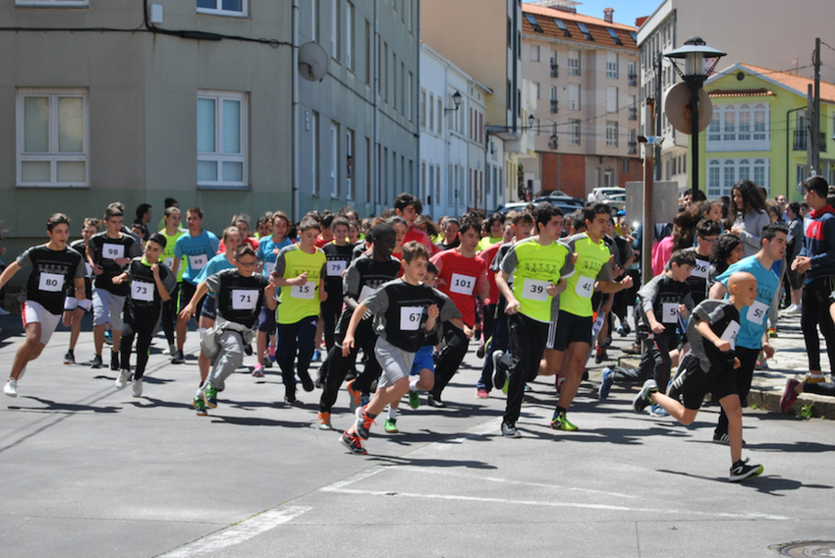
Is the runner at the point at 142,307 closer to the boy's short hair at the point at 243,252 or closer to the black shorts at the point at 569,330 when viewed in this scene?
the boy's short hair at the point at 243,252

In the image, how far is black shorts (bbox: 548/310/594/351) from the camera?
29.8 feet

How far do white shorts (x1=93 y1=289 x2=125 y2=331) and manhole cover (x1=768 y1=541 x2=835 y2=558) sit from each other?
8.90 meters

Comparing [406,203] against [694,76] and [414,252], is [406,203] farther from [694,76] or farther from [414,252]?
[414,252]

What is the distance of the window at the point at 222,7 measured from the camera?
74.0 ft

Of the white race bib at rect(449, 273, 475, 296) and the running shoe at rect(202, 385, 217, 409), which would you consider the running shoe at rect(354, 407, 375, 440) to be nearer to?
the running shoe at rect(202, 385, 217, 409)

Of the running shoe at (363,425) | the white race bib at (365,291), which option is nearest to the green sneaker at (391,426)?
the running shoe at (363,425)

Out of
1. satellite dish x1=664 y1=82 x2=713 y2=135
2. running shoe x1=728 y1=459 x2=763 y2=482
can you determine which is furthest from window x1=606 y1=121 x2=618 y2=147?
running shoe x1=728 y1=459 x2=763 y2=482

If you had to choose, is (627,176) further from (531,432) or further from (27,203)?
(531,432)

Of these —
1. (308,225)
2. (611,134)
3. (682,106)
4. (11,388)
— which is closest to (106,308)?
(11,388)

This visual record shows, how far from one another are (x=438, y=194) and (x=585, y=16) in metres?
57.9

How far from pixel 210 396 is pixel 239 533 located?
3.92 m

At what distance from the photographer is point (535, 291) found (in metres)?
8.87

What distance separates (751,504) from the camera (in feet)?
21.0

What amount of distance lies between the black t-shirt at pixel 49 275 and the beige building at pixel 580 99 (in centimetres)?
8275
